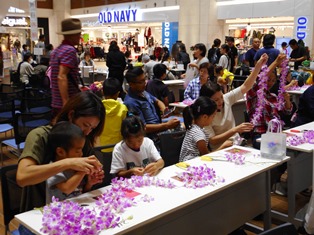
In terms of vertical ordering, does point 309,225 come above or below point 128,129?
below

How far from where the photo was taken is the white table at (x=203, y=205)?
195 cm

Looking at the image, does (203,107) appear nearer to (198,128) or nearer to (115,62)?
(198,128)

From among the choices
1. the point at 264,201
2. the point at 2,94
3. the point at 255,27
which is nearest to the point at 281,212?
the point at 264,201

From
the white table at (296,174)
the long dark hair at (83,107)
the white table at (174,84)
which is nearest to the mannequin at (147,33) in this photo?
the white table at (174,84)

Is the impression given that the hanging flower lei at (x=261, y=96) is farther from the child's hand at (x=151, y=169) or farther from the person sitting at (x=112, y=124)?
the child's hand at (x=151, y=169)

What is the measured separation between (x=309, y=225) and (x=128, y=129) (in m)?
1.60

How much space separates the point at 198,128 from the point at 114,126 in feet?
2.92

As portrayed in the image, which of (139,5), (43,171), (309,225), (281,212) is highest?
(139,5)

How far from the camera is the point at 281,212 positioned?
393 centimetres

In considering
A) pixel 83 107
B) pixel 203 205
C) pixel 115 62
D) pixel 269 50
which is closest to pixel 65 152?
pixel 83 107

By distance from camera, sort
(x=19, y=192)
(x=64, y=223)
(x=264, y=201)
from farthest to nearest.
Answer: (x=264, y=201) < (x=19, y=192) < (x=64, y=223)

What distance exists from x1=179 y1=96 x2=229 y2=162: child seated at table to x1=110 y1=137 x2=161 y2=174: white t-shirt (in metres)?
0.48

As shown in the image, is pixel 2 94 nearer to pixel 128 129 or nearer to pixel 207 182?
pixel 128 129

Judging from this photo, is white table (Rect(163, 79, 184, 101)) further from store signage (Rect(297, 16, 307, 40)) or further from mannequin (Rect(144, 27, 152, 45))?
mannequin (Rect(144, 27, 152, 45))
